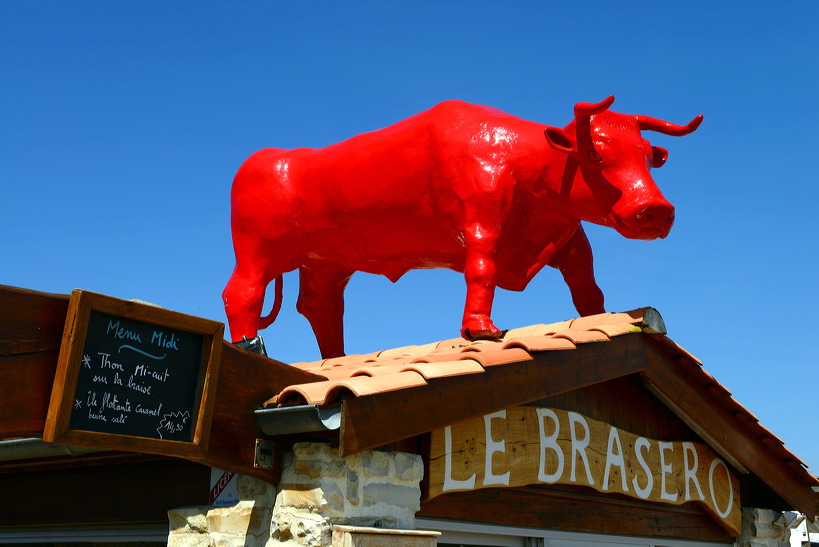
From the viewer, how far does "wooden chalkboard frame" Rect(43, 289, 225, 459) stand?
3609 mm

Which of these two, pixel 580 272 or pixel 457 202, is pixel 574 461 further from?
pixel 457 202

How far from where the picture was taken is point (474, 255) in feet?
20.1

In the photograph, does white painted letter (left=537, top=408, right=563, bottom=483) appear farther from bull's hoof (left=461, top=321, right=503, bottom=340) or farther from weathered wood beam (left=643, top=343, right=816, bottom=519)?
weathered wood beam (left=643, top=343, right=816, bottom=519)

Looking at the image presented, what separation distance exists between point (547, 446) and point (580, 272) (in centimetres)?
183

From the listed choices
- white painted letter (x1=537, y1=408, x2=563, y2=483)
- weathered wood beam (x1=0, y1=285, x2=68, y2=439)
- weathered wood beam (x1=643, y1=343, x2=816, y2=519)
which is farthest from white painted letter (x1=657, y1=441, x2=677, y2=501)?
weathered wood beam (x1=0, y1=285, x2=68, y2=439)

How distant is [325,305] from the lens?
7.84 m

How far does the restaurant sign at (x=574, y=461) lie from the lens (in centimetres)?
496

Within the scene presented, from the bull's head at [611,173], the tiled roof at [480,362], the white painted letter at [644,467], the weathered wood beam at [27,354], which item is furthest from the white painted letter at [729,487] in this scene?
the weathered wood beam at [27,354]

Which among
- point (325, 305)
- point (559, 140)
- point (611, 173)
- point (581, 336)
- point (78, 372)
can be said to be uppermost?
point (559, 140)

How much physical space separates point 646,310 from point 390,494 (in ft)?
8.08

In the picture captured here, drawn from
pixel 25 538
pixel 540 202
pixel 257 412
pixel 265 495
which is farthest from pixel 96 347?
pixel 540 202

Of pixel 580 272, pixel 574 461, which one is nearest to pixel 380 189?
pixel 580 272

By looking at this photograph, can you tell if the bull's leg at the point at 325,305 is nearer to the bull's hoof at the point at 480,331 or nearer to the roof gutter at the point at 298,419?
the bull's hoof at the point at 480,331

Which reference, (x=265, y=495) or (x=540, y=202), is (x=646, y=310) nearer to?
→ (x=540, y=202)
